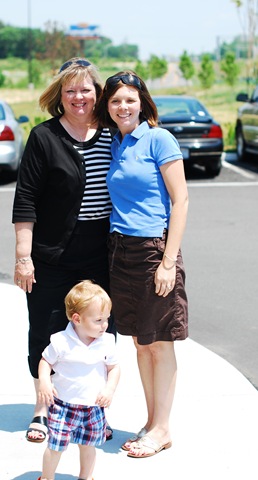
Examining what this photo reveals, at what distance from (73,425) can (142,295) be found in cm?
76

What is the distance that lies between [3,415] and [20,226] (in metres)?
1.17

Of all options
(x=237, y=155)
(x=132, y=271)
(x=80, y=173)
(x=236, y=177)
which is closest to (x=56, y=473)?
(x=132, y=271)

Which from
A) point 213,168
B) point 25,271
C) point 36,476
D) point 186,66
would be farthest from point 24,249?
point 186,66

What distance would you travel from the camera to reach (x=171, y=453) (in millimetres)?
4543

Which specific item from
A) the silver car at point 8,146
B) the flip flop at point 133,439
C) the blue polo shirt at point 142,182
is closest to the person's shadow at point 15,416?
the flip flop at point 133,439

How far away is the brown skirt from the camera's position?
14.3 ft

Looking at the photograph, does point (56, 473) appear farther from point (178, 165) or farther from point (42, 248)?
point (178, 165)

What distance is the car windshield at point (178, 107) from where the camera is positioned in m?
15.8

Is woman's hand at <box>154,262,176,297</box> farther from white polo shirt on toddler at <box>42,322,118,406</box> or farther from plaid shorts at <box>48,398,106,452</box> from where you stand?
plaid shorts at <box>48,398,106,452</box>

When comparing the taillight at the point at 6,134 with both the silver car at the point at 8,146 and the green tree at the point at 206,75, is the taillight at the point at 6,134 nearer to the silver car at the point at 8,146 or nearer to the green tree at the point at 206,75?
the silver car at the point at 8,146

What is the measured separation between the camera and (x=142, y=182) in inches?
167

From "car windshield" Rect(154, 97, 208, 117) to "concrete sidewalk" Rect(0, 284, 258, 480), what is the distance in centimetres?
973

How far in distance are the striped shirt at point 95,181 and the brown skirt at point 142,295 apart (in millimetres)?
167

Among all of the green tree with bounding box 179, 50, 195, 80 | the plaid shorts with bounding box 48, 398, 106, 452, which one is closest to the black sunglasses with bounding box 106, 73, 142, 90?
the plaid shorts with bounding box 48, 398, 106, 452
